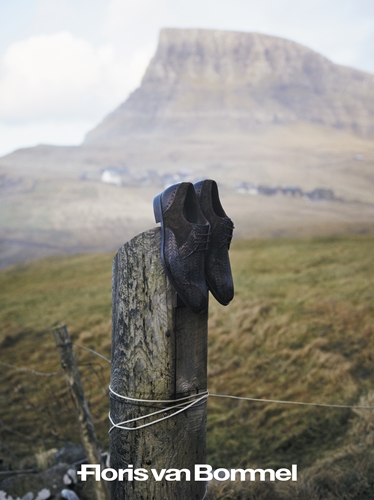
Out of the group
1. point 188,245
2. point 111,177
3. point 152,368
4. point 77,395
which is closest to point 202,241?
point 188,245

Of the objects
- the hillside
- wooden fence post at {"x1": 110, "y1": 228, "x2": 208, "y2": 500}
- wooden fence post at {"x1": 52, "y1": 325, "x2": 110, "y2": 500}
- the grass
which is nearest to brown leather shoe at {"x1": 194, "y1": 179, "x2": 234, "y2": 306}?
wooden fence post at {"x1": 110, "y1": 228, "x2": 208, "y2": 500}

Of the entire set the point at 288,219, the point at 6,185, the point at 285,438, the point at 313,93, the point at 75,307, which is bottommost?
the point at 285,438

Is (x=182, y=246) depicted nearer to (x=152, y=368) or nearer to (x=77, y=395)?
(x=152, y=368)

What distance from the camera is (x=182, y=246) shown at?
1.58 m

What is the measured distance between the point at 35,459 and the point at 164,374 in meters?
2.71

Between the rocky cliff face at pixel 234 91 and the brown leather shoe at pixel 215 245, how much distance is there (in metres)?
5.55

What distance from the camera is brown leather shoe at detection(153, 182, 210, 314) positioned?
61.8 inches

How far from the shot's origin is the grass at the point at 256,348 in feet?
13.6

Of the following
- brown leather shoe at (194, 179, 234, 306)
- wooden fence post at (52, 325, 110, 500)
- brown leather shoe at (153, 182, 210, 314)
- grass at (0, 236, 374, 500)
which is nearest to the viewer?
brown leather shoe at (153, 182, 210, 314)

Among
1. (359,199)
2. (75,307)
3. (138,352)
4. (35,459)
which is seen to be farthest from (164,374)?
(359,199)

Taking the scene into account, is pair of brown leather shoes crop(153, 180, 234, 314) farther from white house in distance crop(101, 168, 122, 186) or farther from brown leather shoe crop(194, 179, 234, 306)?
white house in distance crop(101, 168, 122, 186)

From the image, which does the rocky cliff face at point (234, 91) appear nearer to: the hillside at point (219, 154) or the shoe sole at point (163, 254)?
the hillside at point (219, 154)

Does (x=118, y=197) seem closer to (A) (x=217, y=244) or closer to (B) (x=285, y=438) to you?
(B) (x=285, y=438)

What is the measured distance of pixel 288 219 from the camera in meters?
6.52
